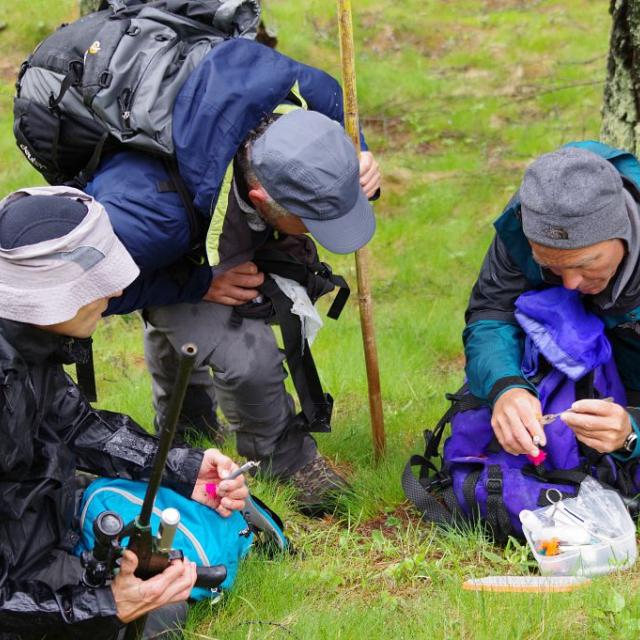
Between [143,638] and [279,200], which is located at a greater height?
Result: [279,200]

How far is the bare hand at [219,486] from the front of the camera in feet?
10.2

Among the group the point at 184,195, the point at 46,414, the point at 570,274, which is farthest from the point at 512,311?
the point at 46,414

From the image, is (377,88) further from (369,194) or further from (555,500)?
(555,500)

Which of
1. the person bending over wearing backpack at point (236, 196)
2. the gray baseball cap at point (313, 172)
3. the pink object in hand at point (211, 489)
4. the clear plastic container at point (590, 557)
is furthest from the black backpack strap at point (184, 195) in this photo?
the clear plastic container at point (590, 557)

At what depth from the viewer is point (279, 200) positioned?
3340 millimetres

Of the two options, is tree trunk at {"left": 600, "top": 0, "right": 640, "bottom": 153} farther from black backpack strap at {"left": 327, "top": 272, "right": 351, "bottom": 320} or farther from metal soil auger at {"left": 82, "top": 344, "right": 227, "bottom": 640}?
metal soil auger at {"left": 82, "top": 344, "right": 227, "bottom": 640}

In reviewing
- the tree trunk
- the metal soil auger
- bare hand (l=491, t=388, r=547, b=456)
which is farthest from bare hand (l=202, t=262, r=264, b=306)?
the tree trunk

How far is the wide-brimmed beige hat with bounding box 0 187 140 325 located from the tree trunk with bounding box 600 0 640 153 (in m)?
3.12

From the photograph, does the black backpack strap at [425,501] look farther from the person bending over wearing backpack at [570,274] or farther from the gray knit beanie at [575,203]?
the gray knit beanie at [575,203]

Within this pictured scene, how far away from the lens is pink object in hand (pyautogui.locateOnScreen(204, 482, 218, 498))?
3.17 meters

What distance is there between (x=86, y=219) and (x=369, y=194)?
152 cm

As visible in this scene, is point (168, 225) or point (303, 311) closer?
point (168, 225)

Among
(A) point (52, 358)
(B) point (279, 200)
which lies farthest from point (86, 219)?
(B) point (279, 200)

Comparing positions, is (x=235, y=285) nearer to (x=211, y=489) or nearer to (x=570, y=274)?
(x=211, y=489)
